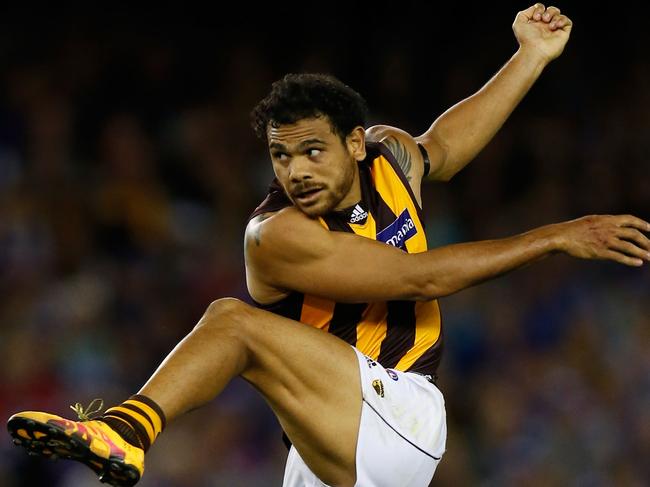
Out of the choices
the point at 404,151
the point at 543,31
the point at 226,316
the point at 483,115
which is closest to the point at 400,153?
the point at 404,151

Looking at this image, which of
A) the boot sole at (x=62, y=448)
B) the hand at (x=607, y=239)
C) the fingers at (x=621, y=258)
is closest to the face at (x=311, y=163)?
the hand at (x=607, y=239)

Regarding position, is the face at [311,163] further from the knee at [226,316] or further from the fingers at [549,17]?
the fingers at [549,17]

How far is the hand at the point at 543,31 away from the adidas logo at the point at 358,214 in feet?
3.47

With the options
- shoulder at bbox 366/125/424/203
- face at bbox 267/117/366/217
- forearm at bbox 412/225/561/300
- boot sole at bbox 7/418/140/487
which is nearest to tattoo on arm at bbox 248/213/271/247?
face at bbox 267/117/366/217

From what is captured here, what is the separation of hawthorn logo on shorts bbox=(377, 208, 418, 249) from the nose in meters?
0.34

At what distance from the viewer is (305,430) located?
353 cm

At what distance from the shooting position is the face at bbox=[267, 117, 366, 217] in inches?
142

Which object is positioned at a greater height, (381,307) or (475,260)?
(475,260)

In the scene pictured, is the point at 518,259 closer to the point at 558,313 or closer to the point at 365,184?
the point at 365,184

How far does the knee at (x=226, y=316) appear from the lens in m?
3.39

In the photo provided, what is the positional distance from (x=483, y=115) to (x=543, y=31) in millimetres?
390

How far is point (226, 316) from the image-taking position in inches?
134

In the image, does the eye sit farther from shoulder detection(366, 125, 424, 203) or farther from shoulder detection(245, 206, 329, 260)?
shoulder detection(366, 125, 424, 203)

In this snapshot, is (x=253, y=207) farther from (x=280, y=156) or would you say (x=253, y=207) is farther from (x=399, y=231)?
(x=280, y=156)
